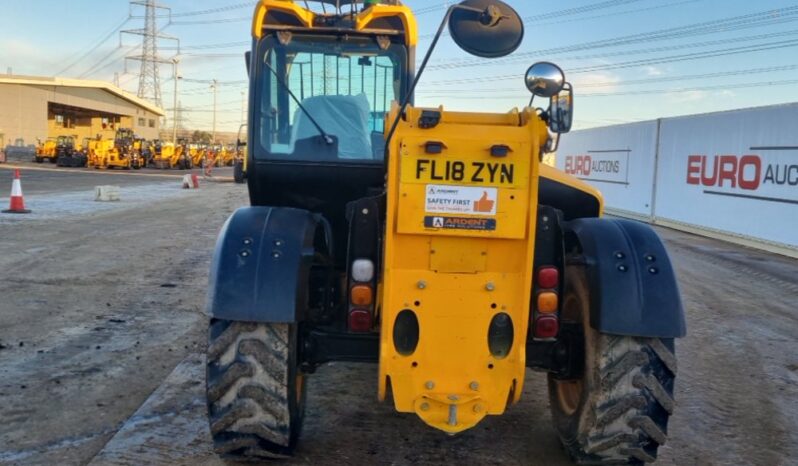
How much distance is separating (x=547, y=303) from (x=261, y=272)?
138 centimetres

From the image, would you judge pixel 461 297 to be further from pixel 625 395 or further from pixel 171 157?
pixel 171 157

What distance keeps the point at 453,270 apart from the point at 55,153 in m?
55.0

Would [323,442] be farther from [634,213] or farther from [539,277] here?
[634,213]

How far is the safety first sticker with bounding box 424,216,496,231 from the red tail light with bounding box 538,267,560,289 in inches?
16.4

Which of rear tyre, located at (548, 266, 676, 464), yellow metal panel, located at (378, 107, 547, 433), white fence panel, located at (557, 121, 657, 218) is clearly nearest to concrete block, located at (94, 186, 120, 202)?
white fence panel, located at (557, 121, 657, 218)

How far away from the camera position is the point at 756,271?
11539mm

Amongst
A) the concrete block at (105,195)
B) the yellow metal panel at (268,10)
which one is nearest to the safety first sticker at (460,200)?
the yellow metal panel at (268,10)

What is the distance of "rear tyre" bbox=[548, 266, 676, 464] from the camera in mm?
3416

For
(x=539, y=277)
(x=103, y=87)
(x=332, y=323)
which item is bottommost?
(x=332, y=323)

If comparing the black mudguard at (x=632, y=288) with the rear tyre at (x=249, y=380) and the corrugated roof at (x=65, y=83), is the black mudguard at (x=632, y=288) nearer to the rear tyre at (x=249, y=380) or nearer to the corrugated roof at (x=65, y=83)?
the rear tyre at (x=249, y=380)

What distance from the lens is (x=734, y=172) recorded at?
15.2 metres

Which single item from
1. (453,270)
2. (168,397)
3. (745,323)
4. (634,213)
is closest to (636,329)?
(453,270)

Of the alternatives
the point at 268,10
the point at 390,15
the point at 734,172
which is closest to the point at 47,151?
the point at 734,172

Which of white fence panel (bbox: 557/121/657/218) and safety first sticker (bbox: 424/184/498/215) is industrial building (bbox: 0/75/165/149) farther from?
safety first sticker (bbox: 424/184/498/215)
